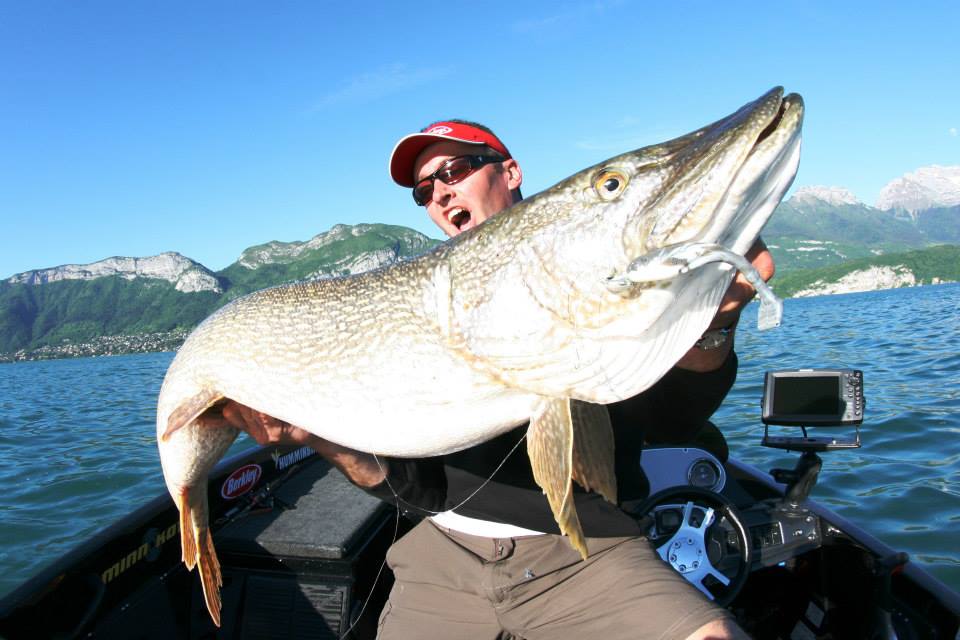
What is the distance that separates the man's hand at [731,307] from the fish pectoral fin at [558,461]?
1.94 ft

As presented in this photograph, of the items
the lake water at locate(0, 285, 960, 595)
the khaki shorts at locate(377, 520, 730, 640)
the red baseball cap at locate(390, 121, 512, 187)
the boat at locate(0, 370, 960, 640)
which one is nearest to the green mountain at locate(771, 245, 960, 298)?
the lake water at locate(0, 285, 960, 595)

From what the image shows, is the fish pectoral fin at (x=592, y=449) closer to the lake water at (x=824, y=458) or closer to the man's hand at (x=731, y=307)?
the man's hand at (x=731, y=307)

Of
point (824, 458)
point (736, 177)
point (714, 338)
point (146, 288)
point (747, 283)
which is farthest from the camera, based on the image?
point (146, 288)

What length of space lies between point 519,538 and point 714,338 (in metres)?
1.15

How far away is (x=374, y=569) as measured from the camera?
11.4ft

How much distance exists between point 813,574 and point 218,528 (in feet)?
12.0

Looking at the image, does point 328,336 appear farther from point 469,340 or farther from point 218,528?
point 218,528

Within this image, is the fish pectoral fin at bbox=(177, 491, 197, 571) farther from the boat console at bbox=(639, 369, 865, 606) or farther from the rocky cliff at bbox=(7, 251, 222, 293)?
the rocky cliff at bbox=(7, 251, 222, 293)

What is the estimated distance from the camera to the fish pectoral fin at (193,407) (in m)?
2.24

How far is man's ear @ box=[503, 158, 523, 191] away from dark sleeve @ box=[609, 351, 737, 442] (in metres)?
1.52

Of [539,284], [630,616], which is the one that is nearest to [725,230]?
[539,284]

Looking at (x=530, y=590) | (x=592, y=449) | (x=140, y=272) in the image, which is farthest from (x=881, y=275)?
(x=140, y=272)

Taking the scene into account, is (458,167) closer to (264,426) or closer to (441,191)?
(441,191)

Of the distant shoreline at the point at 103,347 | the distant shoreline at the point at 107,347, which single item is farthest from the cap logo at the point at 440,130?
the distant shoreline at the point at 103,347
